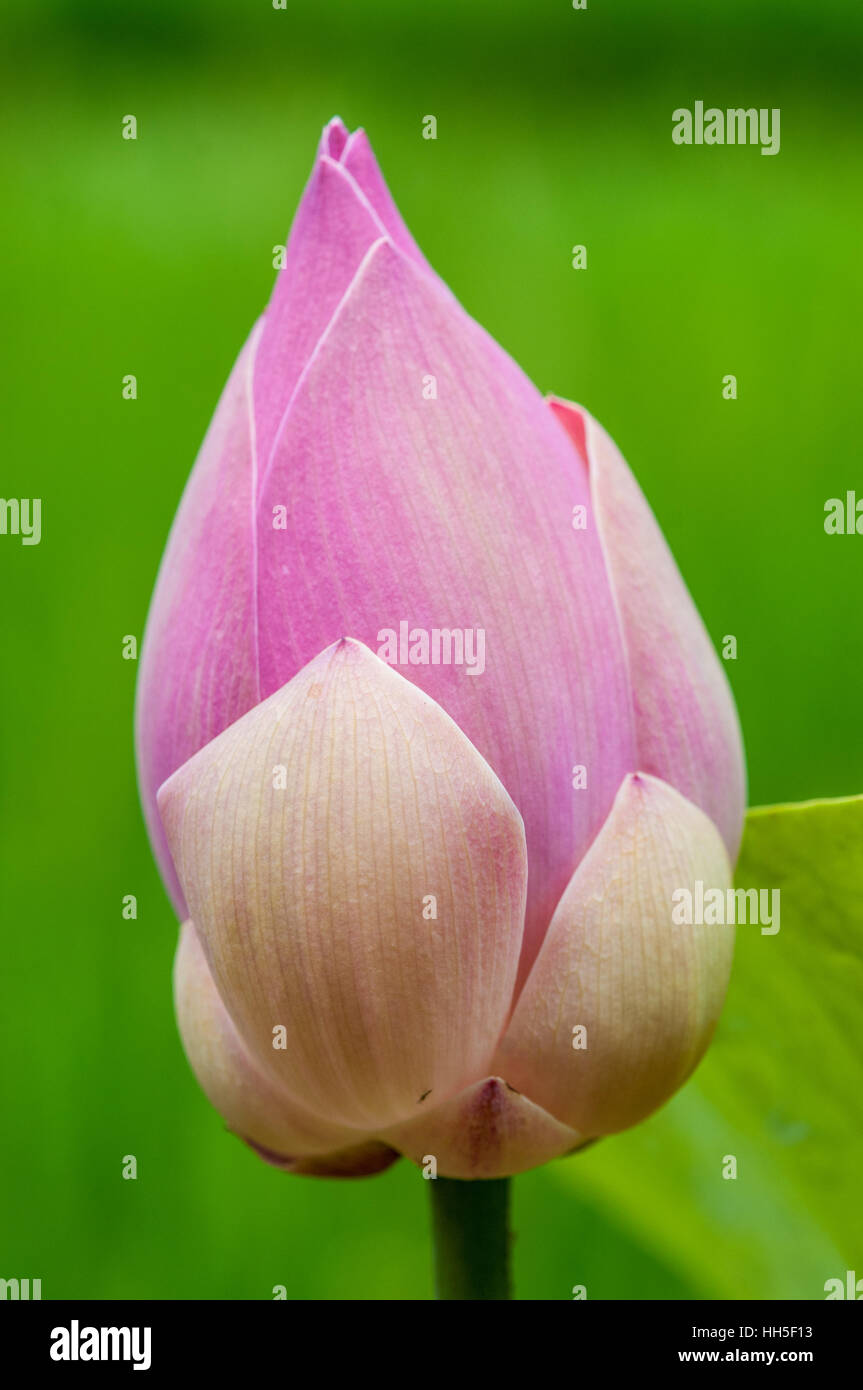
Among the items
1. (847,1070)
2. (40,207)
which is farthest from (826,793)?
(40,207)

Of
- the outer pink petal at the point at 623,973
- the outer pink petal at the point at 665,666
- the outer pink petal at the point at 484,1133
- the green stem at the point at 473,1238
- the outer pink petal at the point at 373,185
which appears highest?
the outer pink petal at the point at 373,185

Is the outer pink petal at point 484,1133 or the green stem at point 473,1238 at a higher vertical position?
the outer pink petal at point 484,1133

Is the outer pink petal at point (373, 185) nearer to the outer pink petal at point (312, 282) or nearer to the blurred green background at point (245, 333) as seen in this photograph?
the outer pink petal at point (312, 282)

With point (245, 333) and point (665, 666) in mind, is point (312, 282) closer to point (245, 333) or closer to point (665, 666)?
point (665, 666)

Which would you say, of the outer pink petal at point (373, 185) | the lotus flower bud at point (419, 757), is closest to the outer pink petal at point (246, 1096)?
the lotus flower bud at point (419, 757)

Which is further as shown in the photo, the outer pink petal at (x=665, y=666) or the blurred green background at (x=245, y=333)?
the blurred green background at (x=245, y=333)

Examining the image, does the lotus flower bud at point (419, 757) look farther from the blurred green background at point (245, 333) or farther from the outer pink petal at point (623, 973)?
the blurred green background at point (245, 333)

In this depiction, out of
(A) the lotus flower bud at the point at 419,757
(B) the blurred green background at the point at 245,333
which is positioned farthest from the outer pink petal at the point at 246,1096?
(B) the blurred green background at the point at 245,333

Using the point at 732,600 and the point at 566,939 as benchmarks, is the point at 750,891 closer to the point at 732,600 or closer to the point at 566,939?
the point at 566,939
